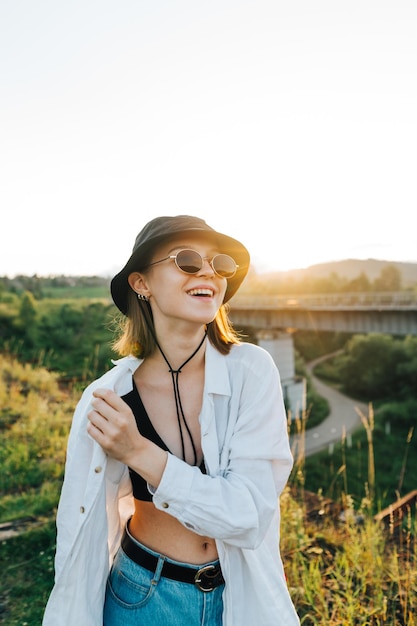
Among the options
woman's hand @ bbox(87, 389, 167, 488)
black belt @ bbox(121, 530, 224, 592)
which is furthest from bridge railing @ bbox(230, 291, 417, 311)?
woman's hand @ bbox(87, 389, 167, 488)

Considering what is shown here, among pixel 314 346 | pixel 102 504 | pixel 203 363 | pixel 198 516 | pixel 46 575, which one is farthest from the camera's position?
pixel 314 346

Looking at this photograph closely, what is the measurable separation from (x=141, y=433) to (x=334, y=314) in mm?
28734

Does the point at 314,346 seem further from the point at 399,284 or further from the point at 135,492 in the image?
the point at 135,492

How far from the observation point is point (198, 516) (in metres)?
1.46

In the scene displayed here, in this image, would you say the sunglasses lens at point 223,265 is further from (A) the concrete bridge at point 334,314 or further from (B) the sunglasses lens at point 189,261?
(A) the concrete bridge at point 334,314

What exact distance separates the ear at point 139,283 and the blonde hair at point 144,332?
0.08 meters

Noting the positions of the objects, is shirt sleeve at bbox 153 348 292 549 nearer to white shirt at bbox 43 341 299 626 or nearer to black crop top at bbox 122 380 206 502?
white shirt at bbox 43 341 299 626

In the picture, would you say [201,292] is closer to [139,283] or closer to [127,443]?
[139,283]

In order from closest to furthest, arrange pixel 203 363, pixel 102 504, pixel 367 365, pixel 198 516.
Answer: pixel 198 516, pixel 102 504, pixel 203 363, pixel 367 365

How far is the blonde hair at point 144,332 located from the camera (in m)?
1.97

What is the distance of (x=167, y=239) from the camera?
1813 millimetres

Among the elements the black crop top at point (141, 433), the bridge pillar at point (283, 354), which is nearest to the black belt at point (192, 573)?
the black crop top at point (141, 433)

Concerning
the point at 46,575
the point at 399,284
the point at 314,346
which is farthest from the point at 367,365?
the point at 46,575

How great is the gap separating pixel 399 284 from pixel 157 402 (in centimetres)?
7789
